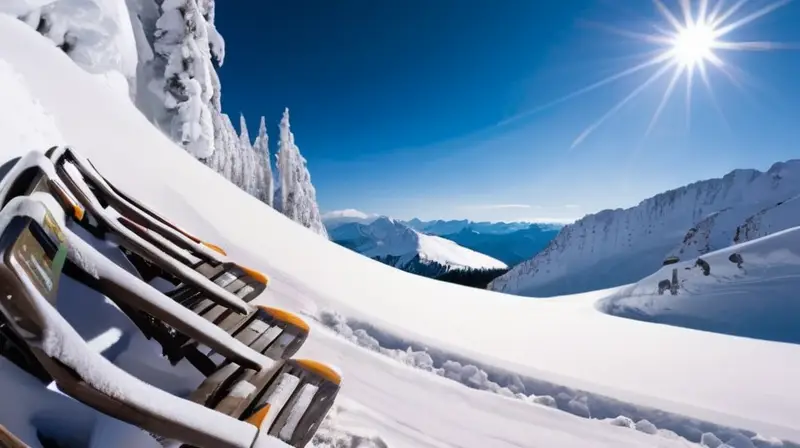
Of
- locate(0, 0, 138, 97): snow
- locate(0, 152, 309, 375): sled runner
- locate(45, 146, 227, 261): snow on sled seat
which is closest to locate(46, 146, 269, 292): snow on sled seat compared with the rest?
locate(45, 146, 227, 261): snow on sled seat

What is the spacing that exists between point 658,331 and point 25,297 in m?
10.7

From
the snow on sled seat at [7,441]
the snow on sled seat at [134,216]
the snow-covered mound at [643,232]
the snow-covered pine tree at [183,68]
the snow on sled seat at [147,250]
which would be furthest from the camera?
the snow-covered mound at [643,232]

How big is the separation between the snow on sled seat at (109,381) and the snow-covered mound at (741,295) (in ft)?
43.9

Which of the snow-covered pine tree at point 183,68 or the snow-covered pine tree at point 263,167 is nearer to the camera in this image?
the snow-covered pine tree at point 183,68

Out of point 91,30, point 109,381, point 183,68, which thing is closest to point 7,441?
point 109,381

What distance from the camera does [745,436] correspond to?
4.04 meters

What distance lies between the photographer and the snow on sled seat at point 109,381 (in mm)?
1313

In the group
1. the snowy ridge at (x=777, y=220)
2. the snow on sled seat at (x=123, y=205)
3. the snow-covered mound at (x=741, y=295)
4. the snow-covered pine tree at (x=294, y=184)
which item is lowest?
the snow on sled seat at (x=123, y=205)

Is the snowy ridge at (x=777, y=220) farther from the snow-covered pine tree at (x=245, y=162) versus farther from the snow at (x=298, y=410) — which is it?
the snow-covered pine tree at (x=245, y=162)

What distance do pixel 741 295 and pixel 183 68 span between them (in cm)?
2517

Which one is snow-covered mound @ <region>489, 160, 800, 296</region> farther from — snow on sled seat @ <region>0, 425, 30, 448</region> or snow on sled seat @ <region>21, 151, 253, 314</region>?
snow on sled seat @ <region>0, 425, 30, 448</region>

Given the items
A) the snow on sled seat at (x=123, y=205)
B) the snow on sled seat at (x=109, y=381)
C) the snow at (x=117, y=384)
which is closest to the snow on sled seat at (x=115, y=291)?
the snow on sled seat at (x=109, y=381)

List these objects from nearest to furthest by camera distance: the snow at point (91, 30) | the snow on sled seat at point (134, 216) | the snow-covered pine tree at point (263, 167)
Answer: the snow on sled seat at point (134, 216) → the snow at point (91, 30) → the snow-covered pine tree at point (263, 167)

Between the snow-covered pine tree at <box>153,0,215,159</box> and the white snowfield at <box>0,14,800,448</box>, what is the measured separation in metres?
10.1
